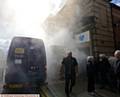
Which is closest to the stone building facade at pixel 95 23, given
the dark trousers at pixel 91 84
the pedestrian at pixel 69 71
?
the dark trousers at pixel 91 84

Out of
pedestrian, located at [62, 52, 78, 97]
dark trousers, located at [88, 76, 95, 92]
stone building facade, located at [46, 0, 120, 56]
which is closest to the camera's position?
pedestrian, located at [62, 52, 78, 97]

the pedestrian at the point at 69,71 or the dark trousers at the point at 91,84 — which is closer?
the pedestrian at the point at 69,71

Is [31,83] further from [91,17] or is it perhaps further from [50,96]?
[91,17]

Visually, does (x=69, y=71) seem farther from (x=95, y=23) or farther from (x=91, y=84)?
(x=95, y=23)

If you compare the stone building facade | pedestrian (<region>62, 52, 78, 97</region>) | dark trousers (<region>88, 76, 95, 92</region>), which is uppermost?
the stone building facade

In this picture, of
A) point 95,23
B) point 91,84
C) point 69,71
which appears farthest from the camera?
point 95,23

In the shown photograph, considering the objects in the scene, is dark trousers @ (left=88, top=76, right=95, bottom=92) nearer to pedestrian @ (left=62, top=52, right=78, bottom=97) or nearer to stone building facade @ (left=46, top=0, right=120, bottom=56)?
pedestrian @ (left=62, top=52, right=78, bottom=97)

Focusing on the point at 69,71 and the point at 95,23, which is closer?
the point at 69,71

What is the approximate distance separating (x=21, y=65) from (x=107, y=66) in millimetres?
3542

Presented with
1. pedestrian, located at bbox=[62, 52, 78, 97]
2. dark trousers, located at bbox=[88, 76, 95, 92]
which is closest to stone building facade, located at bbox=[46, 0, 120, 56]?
dark trousers, located at bbox=[88, 76, 95, 92]

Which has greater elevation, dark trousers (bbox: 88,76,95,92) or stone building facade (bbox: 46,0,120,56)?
stone building facade (bbox: 46,0,120,56)

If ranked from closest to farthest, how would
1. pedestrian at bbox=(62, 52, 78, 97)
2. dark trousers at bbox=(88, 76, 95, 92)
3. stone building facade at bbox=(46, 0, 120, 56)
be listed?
pedestrian at bbox=(62, 52, 78, 97) → dark trousers at bbox=(88, 76, 95, 92) → stone building facade at bbox=(46, 0, 120, 56)

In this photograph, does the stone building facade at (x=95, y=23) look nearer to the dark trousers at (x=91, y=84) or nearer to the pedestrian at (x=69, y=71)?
the dark trousers at (x=91, y=84)

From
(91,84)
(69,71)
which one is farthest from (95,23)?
(69,71)
